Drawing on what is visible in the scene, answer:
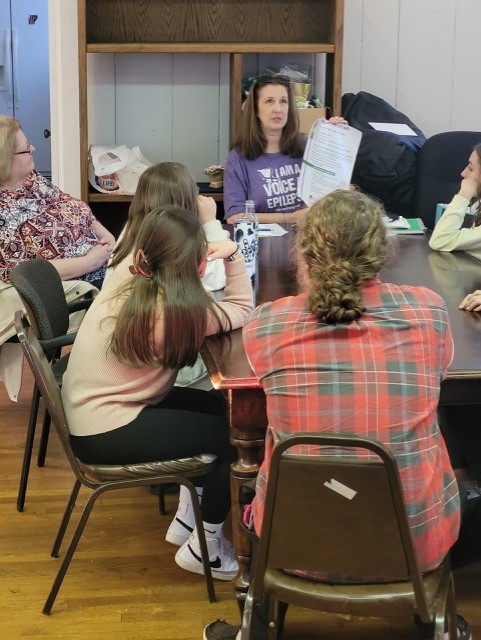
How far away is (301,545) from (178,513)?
3.59ft

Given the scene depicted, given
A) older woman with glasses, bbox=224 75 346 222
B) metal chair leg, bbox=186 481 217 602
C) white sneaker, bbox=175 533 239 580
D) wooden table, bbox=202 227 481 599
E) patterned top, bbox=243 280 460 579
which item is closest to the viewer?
patterned top, bbox=243 280 460 579

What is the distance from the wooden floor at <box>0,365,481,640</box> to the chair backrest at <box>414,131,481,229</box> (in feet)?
7.45

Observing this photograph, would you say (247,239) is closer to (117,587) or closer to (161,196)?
(161,196)

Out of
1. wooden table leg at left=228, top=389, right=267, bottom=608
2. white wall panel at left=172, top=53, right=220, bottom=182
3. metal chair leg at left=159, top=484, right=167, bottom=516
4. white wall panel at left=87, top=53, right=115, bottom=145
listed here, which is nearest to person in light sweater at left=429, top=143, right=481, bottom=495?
wooden table leg at left=228, top=389, right=267, bottom=608

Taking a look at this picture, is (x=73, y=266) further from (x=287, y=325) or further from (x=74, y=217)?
(x=287, y=325)

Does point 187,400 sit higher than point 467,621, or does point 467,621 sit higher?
point 187,400

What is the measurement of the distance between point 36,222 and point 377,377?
216 cm

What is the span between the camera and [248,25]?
4.79 m

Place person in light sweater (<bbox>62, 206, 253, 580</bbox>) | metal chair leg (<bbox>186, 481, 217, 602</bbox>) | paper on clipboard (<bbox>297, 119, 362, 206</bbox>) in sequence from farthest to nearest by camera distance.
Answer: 1. paper on clipboard (<bbox>297, 119, 362, 206</bbox>)
2. metal chair leg (<bbox>186, 481, 217, 602</bbox>)
3. person in light sweater (<bbox>62, 206, 253, 580</bbox>)

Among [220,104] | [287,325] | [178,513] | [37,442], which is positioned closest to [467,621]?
[178,513]

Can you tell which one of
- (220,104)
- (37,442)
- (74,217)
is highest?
(220,104)

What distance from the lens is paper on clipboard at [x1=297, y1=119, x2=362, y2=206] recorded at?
12.2 ft

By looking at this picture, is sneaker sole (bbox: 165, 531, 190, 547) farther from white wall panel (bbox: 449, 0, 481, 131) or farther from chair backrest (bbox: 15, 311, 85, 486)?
white wall panel (bbox: 449, 0, 481, 131)

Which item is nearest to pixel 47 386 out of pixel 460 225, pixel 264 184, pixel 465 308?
pixel 465 308
